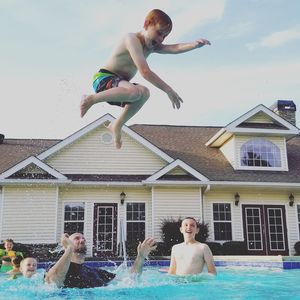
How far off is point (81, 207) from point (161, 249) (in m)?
3.56

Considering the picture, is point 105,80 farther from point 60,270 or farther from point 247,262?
point 247,262

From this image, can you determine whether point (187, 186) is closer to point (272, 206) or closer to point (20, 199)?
point (272, 206)

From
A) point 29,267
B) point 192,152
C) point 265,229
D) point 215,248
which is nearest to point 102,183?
point 215,248

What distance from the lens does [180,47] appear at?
4324mm

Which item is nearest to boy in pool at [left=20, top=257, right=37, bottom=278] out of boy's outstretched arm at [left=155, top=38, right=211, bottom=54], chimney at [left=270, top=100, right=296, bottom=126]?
boy's outstretched arm at [left=155, top=38, right=211, bottom=54]

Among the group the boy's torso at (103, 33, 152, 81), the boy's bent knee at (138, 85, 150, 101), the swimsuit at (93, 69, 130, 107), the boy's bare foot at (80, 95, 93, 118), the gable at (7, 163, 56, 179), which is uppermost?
the gable at (7, 163, 56, 179)

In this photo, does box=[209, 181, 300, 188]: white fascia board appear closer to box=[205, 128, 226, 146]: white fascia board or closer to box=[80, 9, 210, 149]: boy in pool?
box=[205, 128, 226, 146]: white fascia board

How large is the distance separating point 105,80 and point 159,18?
0.84m

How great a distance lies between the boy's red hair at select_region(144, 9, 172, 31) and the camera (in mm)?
3764

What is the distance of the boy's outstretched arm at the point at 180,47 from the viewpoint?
420 centimetres

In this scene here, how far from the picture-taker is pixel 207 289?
638 centimetres

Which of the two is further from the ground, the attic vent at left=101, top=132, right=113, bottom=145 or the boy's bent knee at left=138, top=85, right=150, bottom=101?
the attic vent at left=101, top=132, right=113, bottom=145

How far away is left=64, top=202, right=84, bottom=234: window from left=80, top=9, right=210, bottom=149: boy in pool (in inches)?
509

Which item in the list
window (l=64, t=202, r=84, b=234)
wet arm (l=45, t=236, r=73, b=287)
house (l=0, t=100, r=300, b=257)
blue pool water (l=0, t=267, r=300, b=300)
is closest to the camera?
wet arm (l=45, t=236, r=73, b=287)
